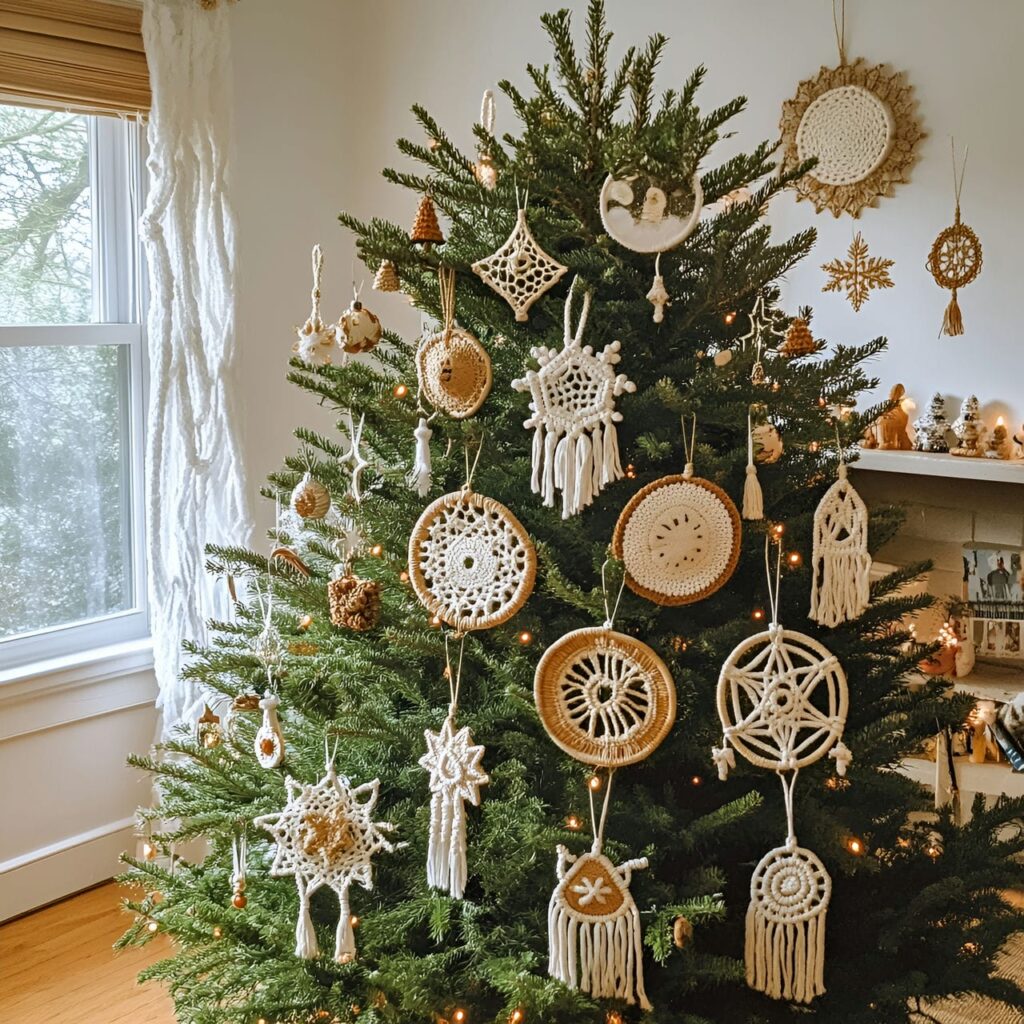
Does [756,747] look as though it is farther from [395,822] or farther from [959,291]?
[959,291]

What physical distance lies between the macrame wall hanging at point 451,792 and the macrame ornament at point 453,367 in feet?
0.90

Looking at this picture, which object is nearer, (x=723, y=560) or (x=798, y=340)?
(x=723, y=560)

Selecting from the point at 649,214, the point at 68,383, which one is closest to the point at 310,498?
the point at 649,214

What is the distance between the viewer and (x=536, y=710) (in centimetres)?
118

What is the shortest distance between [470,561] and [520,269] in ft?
1.05

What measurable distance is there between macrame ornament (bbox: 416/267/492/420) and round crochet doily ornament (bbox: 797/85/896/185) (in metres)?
1.92

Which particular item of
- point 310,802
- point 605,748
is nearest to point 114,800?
point 310,802

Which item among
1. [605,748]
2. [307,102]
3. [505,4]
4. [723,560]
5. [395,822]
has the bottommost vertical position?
[395,822]

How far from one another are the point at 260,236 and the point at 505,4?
3.24ft

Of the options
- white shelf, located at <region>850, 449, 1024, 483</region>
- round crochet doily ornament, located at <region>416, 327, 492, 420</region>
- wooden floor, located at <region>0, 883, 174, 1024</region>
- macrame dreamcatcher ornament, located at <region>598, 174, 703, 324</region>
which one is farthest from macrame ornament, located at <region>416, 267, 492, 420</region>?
wooden floor, located at <region>0, 883, 174, 1024</region>

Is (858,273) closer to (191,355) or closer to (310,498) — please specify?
(191,355)

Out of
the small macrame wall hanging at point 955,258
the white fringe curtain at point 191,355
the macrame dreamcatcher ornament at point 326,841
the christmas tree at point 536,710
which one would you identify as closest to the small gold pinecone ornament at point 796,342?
the christmas tree at point 536,710

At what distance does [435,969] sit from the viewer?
1.19 metres

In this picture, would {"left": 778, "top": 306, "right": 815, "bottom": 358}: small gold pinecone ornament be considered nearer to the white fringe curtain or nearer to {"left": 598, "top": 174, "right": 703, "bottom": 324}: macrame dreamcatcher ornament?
{"left": 598, "top": 174, "right": 703, "bottom": 324}: macrame dreamcatcher ornament
